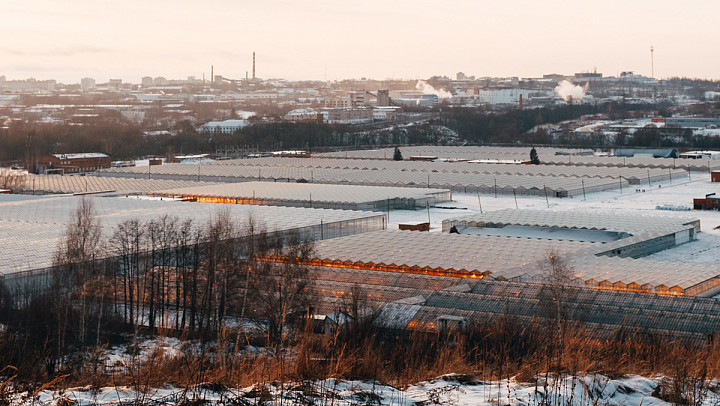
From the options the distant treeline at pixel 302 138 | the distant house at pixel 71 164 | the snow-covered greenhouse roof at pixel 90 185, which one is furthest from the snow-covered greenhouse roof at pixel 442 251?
Result: the distant treeline at pixel 302 138

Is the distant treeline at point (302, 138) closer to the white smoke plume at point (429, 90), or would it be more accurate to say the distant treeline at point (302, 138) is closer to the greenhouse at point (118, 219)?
the greenhouse at point (118, 219)

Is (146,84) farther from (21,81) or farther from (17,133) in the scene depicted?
(17,133)

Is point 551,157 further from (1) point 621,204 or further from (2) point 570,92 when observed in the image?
(2) point 570,92

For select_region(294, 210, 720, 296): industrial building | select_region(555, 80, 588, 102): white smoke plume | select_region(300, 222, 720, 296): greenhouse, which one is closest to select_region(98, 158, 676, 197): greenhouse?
select_region(294, 210, 720, 296): industrial building

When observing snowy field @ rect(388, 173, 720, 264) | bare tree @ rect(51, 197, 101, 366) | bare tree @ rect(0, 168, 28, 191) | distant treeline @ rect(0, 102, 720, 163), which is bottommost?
snowy field @ rect(388, 173, 720, 264)

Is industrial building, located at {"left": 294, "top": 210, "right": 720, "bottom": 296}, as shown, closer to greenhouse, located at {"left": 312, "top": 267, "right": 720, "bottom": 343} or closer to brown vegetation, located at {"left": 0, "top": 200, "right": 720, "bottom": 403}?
brown vegetation, located at {"left": 0, "top": 200, "right": 720, "bottom": 403}

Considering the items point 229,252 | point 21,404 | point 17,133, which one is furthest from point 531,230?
point 17,133
